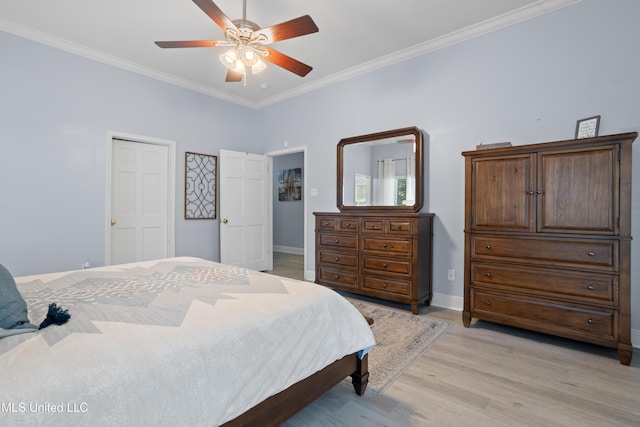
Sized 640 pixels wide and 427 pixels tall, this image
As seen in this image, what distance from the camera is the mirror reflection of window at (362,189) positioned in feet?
13.0

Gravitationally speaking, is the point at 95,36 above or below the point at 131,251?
above

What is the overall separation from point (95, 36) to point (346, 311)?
3.83 m

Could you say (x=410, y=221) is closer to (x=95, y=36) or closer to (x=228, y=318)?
(x=228, y=318)

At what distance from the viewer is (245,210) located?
5117mm

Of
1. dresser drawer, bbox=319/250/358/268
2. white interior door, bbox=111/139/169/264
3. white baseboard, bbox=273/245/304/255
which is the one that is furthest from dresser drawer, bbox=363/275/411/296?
white baseboard, bbox=273/245/304/255

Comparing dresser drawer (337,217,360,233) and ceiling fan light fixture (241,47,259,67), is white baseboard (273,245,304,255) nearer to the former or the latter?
dresser drawer (337,217,360,233)

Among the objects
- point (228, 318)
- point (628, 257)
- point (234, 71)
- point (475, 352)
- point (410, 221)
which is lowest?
point (475, 352)

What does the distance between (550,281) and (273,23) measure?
3325mm

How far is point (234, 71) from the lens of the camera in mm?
2834

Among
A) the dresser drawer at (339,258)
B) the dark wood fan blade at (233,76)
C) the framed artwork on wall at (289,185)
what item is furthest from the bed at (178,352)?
the framed artwork on wall at (289,185)

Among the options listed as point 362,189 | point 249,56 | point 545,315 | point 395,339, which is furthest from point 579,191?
point 249,56

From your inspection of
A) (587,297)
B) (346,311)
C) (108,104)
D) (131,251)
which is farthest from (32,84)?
(587,297)

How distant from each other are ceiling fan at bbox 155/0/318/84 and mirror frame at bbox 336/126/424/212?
137cm

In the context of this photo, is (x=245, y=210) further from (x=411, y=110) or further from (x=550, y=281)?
(x=550, y=281)
